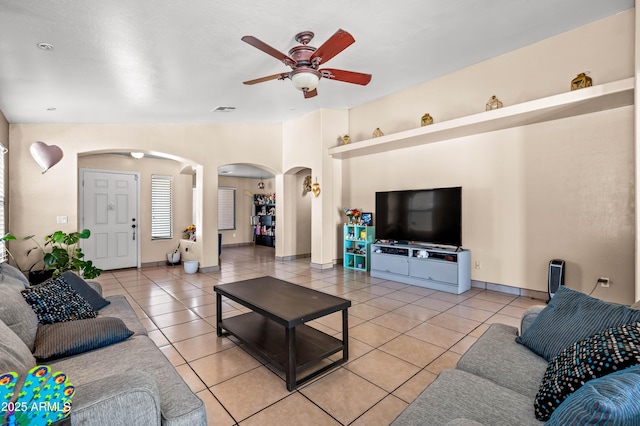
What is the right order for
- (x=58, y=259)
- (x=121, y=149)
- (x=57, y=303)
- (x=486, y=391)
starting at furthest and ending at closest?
1. (x=121, y=149)
2. (x=58, y=259)
3. (x=57, y=303)
4. (x=486, y=391)

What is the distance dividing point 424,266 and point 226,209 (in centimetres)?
751

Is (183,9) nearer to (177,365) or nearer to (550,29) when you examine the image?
(177,365)

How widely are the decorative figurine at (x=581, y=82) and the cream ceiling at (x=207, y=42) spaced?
0.69 metres

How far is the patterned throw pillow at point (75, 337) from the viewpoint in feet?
6.11

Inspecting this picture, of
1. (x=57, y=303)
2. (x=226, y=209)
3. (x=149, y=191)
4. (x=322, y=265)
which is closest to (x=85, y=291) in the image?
(x=57, y=303)

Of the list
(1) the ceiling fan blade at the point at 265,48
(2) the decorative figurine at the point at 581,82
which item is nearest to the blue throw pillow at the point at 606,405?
(1) the ceiling fan blade at the point at 265,48

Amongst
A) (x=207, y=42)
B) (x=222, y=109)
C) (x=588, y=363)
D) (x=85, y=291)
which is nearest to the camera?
(x=588, y=363)

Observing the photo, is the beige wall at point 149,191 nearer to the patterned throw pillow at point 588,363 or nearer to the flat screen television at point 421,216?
the flat screen television at point 421,216

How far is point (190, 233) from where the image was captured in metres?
7.43

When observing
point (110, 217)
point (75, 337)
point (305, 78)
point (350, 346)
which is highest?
point (305, 78)

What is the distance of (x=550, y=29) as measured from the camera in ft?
12.6

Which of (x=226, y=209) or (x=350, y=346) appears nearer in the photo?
(x=350, y=346)

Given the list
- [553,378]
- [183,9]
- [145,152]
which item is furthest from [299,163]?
[553,378]

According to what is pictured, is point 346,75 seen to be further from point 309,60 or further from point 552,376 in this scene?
point 552,376
